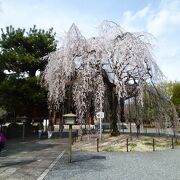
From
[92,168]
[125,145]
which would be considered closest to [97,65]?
[125,145]

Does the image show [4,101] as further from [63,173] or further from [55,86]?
[63,173]

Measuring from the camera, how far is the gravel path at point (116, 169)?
1201cm

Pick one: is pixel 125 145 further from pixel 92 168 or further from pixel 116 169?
pixel 116 169

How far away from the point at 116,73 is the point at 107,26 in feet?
11.5

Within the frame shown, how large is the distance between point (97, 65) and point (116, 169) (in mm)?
11430

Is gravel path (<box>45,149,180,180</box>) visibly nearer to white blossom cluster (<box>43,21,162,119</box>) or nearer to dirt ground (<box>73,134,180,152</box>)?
dirt ground (<box>73,134,180,152</box>)

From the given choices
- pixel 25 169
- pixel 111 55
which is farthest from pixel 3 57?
pixel 25 169

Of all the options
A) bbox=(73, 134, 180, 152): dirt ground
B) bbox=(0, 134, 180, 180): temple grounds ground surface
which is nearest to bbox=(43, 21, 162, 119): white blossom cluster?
bbox=(73, 134, 180, 152): dirt ground

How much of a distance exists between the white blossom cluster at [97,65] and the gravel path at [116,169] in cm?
635

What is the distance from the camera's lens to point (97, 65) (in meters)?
24.2

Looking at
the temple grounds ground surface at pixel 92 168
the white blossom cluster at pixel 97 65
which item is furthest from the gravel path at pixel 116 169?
the white blossom cluster at pixel 97 65

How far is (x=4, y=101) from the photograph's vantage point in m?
32.8

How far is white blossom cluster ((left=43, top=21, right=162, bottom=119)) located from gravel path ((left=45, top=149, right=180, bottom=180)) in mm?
6347

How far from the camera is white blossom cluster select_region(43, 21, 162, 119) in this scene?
2345 cm
